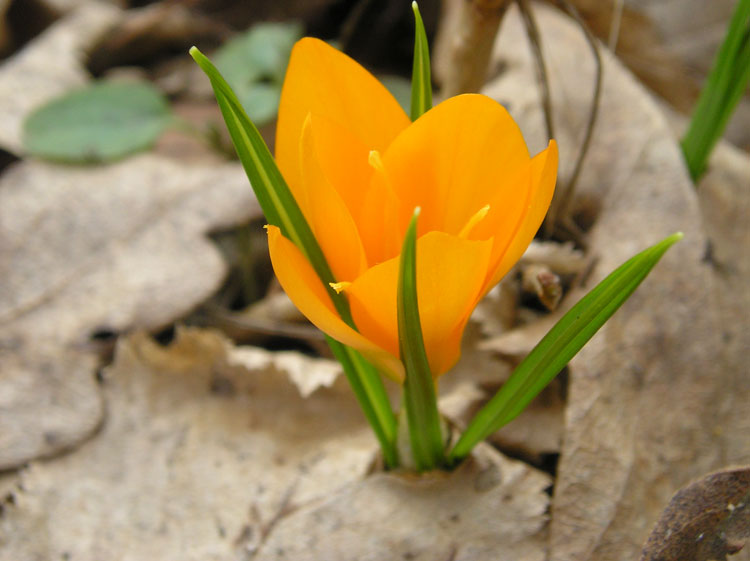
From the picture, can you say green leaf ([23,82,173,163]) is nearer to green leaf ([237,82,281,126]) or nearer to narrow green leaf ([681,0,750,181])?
green leaf ([237,82,281,126])

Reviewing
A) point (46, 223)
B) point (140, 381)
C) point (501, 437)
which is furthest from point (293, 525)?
point (46, 223)

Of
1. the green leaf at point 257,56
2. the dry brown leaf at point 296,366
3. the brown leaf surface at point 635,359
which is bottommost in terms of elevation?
the dry brown leaf at point 296,366

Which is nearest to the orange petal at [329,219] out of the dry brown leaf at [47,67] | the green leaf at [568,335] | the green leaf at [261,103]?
the green leaf at [568,335]

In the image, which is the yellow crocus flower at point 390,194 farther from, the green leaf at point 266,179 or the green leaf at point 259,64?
the green leaf at point 259,64

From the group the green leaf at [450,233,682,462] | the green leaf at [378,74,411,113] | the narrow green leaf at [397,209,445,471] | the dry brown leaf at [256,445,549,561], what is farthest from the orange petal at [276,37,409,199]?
the green leaf at [378,74,411,113]

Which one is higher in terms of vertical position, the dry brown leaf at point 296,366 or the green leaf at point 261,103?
the green leaf at point 261,103

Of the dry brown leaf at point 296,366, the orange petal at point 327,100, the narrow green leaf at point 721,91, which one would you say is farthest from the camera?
the dry brown leaf at point 296,366

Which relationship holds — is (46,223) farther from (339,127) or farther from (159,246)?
(339,127)
